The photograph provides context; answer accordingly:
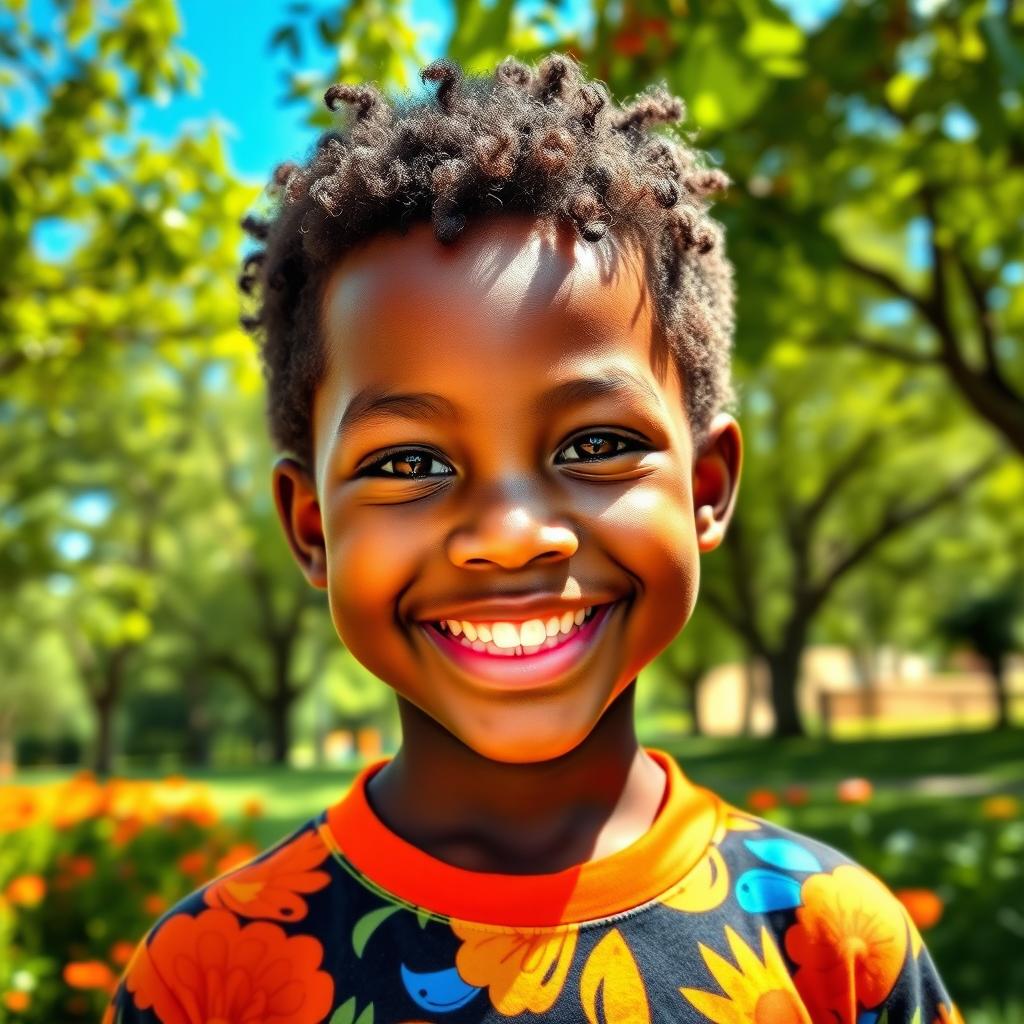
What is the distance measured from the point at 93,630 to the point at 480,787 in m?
6.70

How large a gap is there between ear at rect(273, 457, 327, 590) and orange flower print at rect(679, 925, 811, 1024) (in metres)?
0.67

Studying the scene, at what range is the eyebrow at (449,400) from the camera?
1205 mm

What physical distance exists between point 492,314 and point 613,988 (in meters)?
0.74

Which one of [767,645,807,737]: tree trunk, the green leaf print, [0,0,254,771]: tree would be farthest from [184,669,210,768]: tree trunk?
the green leaf print

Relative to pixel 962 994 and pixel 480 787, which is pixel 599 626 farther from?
pixel 962 994

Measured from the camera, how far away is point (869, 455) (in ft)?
64.4

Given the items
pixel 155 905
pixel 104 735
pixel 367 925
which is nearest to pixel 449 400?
pixel 367 925

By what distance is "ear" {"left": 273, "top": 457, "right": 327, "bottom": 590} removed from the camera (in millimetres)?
1477

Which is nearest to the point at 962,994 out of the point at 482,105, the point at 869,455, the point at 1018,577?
the point at 482,105

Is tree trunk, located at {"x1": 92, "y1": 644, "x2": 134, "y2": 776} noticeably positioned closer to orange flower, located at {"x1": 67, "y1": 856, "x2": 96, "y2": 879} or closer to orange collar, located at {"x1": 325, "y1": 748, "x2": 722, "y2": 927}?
orange flower, located at {"x1": 67, "y1": 856, "x2": 96, "y2": 879}

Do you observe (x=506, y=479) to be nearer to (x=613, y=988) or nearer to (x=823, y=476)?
(x=613, y=988)

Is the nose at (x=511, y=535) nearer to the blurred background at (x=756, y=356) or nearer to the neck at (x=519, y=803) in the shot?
the neck at (x=519, y=803)

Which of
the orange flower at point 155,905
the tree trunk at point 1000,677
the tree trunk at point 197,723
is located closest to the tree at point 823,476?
the tree trunk at point 1000,677

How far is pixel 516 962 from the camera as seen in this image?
1.19 m
